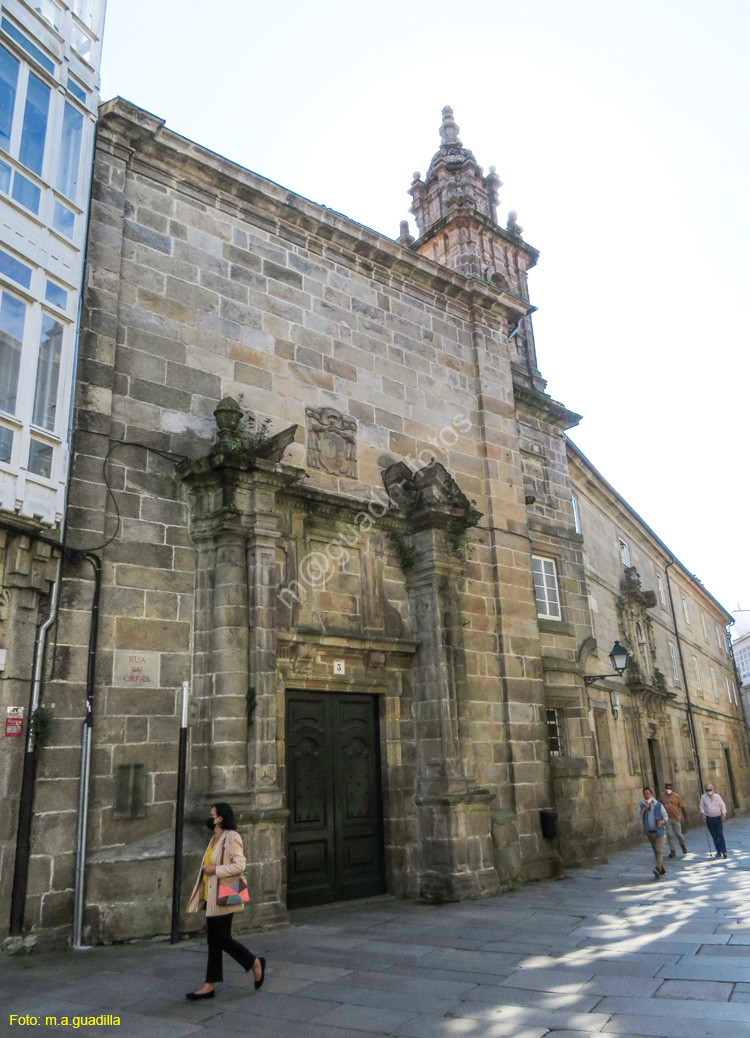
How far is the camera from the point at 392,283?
12172 mm

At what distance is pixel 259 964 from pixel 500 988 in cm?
164

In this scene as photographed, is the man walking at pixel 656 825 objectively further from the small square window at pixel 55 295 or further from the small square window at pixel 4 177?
the small square window at pixel 4 177

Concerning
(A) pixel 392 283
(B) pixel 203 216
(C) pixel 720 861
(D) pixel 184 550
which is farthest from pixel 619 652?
(B) pixel 203 216

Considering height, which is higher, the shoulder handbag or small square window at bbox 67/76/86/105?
small square window at bbox 67/76/86/105

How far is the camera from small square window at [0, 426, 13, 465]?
6.96 meters

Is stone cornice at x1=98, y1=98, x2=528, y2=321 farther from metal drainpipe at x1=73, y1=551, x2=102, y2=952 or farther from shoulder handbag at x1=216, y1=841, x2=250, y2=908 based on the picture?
shoulder handbag at x1=216, y1=841, x2=250, y2=908

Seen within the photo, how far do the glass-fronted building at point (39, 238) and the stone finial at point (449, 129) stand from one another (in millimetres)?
13045

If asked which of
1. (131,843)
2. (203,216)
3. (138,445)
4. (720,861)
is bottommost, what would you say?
(720,861)

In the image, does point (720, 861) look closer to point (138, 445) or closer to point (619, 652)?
point (619, 652)

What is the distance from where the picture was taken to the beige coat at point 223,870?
17.4 feet

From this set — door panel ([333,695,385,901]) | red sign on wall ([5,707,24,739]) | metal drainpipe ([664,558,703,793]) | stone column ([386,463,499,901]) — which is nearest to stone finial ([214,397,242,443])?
stone column ([386,463,499,901])

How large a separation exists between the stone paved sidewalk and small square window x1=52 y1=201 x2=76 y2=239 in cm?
668

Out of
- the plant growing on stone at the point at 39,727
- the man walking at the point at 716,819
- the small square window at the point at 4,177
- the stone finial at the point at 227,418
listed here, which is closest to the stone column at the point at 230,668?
the stone finial at the point at 227,418

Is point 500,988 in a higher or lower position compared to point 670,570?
lower
